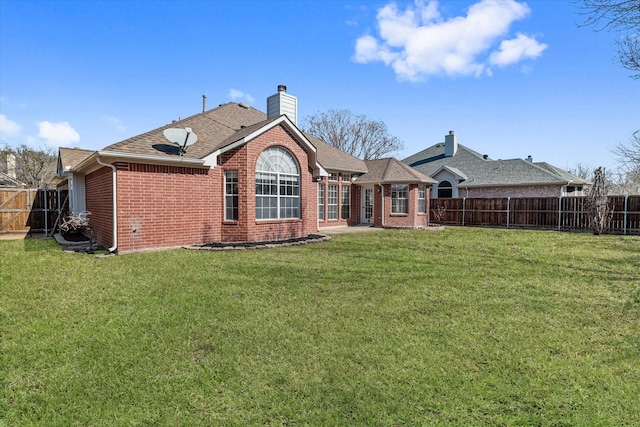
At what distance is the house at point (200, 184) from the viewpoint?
9969 millimetres

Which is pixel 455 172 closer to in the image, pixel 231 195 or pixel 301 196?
pixel 301 196

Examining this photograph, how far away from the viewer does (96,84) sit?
1485 centimetres

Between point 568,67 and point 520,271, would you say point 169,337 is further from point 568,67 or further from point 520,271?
point 568,67

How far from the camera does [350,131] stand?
1660 inches

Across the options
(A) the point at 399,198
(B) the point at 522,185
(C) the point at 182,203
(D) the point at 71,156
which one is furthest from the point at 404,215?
(D) the point at 71,156

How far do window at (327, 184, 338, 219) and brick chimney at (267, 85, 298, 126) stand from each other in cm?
442

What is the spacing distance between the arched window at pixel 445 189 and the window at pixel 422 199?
698 centimetres

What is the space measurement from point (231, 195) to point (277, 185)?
5.91 feet

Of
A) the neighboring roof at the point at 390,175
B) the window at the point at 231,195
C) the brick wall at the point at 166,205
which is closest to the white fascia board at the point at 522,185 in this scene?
the neighboring roof at the point at 390,175

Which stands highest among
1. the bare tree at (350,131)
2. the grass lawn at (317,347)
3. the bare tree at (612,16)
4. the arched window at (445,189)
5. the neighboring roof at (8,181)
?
the bare tree at (350,131)

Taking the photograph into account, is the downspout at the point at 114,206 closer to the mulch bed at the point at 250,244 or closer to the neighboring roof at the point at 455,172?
the mulch bed at the point at 250,244

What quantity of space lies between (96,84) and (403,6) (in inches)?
533

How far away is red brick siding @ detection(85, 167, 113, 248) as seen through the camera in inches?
410

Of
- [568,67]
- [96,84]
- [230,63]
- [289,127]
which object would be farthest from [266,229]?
[568,67]
